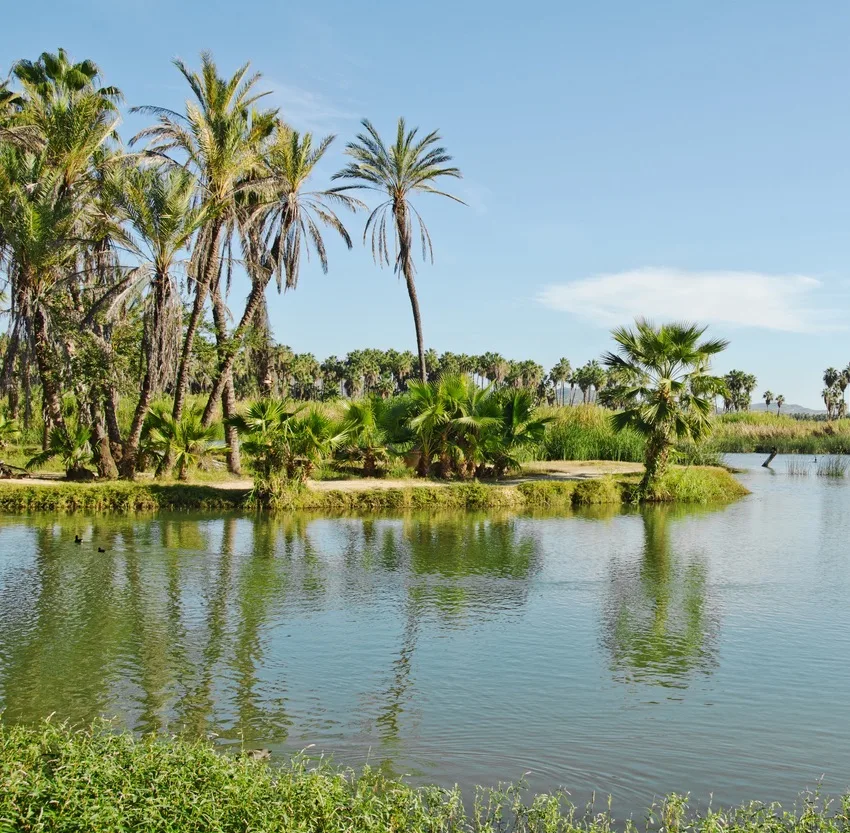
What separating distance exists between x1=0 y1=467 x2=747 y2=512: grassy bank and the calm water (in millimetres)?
3629

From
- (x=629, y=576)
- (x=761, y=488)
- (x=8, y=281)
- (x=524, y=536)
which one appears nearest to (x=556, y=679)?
(x=629, y=576)

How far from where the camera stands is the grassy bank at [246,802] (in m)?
4.88

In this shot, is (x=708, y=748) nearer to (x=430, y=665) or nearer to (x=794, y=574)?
(x=430, y=665)

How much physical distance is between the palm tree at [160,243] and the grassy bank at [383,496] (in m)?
2.85

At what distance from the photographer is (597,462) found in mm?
30062

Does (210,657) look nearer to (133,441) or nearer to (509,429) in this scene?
(133,441)

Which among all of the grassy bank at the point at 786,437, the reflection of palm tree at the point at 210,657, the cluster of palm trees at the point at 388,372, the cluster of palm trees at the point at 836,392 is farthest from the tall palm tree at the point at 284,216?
the cluster of palm trees at the point at 836,392

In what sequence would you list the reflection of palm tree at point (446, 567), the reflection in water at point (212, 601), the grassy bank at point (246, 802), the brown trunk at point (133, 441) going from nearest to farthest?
1. the grassy bank at point (246, 802)
2. the reflection in water at point (212, 601)
3. the reflection of palm tree at point (446, 567)
4. the brown trunk at point (133, 441)

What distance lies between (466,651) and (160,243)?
16.3 metres

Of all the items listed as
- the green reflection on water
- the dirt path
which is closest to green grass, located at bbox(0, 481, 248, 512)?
the dirt path

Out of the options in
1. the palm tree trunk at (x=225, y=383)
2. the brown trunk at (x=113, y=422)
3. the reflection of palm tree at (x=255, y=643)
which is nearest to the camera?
the reflection of palm tree at (x=255, y=643)

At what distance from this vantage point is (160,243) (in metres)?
22.5

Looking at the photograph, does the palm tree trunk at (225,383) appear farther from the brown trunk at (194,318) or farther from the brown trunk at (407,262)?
the brown trunk at (407,262)

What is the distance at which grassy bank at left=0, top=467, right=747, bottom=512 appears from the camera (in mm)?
20391
